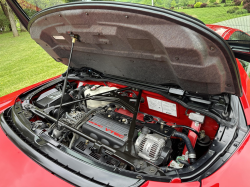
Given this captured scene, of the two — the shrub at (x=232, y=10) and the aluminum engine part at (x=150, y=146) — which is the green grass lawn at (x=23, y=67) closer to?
the aluminum engine part at (x=150, y=146)

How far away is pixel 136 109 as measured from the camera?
5.24ft

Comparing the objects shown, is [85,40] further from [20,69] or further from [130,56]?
[20,69]

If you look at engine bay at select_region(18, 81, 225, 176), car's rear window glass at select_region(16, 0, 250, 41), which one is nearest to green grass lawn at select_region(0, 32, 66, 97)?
engine bay at select_region(18, 81, 225, 176)

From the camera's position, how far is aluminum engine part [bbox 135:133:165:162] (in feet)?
4.18

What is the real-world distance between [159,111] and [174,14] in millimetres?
1051

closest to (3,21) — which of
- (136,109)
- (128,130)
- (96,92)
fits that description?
(96,92)

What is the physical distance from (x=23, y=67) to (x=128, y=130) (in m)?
6.23

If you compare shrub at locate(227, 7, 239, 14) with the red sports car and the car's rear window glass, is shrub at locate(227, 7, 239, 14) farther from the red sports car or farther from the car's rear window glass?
the red sports car

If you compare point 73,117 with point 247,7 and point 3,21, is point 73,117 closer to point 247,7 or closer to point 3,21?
point 247,7

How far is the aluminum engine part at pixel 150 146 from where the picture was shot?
1274mm

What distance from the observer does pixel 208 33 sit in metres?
0.90

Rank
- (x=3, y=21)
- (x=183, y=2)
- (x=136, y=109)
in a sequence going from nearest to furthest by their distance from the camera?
(x=183, y=2) → (x=136, y=109) → (x=3, y=21)

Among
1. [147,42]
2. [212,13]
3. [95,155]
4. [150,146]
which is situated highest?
[212,13]

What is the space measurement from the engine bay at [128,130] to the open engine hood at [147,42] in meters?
0.30
